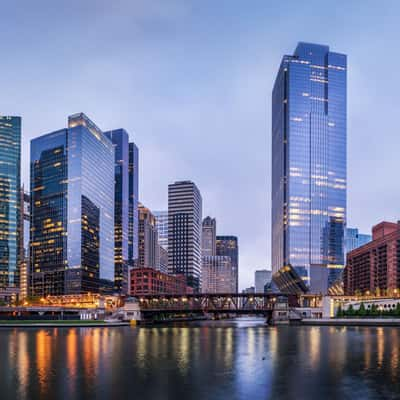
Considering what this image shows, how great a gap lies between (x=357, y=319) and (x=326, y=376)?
148m

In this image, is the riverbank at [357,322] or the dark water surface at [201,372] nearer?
the dark water surface at [201,372]

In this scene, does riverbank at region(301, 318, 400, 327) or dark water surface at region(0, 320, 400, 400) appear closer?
dark water surface at region(0, 320, 400, 400)

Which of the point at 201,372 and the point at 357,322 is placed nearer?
the point at 201,372

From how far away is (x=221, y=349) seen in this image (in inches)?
3494

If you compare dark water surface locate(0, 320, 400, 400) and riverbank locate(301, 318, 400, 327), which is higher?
dark water surface locate(0, 320, 400, 400)

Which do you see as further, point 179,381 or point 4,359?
point 4,359

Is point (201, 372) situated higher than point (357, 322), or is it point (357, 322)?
point (201, 372)

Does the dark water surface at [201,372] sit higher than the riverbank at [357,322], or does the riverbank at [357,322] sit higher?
the dark water surface at [201,372]

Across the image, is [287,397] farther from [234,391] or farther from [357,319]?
[357,319]

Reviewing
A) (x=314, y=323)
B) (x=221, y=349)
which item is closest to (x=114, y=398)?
(x=221, y=349)

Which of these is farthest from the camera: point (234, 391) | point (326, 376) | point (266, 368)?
point (266, 368)

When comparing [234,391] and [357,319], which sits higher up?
[234,391]

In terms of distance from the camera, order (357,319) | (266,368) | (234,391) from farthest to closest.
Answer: (357,319) < (266,368) < (234,391)

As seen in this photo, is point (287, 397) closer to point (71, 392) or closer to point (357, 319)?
point (71, 392)
